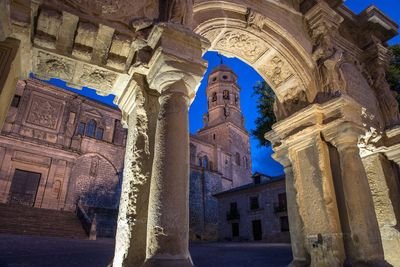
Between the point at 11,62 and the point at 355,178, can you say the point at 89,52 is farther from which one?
the point at 355,178

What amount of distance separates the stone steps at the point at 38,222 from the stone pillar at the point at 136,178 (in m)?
11.6

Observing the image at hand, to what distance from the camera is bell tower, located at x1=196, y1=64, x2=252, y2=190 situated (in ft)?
105

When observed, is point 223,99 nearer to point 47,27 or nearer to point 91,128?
point 91,128

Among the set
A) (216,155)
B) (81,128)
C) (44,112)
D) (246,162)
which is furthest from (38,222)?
(246,162)

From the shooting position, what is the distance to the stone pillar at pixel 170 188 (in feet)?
6.75

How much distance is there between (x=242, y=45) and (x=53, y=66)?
2.67 m

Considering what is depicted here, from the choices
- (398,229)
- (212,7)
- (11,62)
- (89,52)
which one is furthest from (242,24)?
(398,229)

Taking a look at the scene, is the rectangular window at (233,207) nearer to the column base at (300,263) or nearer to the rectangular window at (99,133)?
the rectangular window at (99,133)

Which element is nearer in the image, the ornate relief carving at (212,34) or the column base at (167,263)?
the column base at (167,263)

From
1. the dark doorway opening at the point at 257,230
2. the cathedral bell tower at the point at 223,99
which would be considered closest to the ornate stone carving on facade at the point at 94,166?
the dark doorway opening at the point at 257,230

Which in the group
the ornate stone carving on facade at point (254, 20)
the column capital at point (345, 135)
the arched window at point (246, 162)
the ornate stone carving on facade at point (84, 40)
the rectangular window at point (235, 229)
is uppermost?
the arched window at point (246, 162)

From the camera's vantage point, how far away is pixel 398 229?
407 centimetres

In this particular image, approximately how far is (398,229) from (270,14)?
3749mm

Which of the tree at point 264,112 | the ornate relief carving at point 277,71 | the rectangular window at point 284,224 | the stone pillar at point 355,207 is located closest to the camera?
the stone pillar at point 355,207
